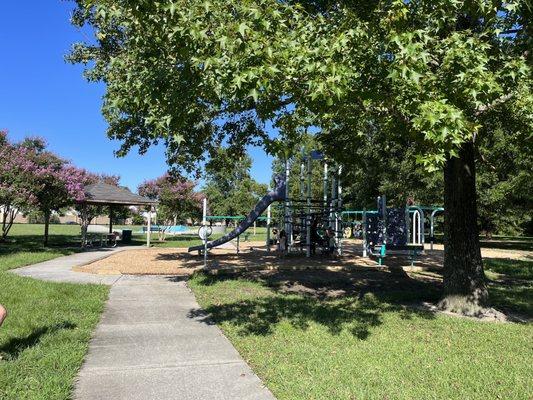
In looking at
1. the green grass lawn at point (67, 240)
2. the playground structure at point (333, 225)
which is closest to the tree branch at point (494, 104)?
the playground structure at point (333, 225)

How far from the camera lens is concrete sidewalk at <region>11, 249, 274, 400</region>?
4.24 m

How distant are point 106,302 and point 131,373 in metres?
3.89

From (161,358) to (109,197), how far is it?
2054 centimetres

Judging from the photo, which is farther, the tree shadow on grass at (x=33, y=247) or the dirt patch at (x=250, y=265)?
the tree shadow on grass at (x=33, y=247)

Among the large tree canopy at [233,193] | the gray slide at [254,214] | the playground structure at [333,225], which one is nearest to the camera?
the playground structure at [333,225]

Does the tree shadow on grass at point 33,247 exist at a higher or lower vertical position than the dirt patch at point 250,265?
higher

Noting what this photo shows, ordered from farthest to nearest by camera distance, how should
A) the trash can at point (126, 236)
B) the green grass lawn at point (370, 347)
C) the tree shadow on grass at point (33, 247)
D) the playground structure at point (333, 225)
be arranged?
the trash can at point (126, 236) → the tree shadow on grass at point (33, 247) → the playground structure at point (333, 225) → the green grass lawn at point (370, 347)

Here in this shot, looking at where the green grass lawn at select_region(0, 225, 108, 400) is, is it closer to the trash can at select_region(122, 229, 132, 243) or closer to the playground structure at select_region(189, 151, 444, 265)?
the playground structure at select_region(189, 151, 444, 265)

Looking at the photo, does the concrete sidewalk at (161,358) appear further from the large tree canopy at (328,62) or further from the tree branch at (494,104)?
the tree branch at (494,104)

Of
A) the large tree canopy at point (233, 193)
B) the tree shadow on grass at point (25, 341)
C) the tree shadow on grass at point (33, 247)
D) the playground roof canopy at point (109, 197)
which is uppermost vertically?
the large tree canopy at point (233, 193)

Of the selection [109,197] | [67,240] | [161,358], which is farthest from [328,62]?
[67,240]

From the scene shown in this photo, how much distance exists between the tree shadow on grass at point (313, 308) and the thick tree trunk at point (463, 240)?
59 cm

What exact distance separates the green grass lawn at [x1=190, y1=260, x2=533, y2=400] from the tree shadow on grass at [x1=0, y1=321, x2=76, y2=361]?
202cm

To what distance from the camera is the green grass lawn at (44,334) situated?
4.31 metres
